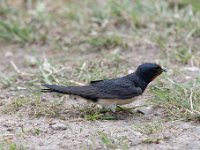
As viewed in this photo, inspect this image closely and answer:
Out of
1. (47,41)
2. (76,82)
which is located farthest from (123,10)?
(76,82)

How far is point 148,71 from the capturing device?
554 cm

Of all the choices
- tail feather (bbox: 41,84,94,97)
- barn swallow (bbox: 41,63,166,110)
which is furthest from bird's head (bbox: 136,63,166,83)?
tail feather (bbox: 41,84,94,97)

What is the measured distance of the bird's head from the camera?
552 cm

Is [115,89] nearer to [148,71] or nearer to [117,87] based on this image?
[117,87]

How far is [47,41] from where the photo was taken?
794 cm

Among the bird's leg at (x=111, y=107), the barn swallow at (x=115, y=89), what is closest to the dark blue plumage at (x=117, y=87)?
the barn swallow at (x=115, y=89)

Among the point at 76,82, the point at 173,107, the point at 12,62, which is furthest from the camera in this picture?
the point at 12,62

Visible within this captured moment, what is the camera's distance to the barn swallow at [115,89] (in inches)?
210

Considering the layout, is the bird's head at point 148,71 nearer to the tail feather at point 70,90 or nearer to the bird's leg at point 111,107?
the bird's leg at point 111,107

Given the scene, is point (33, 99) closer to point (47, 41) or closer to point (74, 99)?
point (74, 99)

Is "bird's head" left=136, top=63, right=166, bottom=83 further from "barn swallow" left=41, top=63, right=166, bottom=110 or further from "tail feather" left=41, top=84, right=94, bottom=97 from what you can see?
"tail feather" left=41, top=84, right=94, bottom=97

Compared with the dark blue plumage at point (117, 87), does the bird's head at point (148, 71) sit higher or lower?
higher

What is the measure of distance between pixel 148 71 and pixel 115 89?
0.33 m

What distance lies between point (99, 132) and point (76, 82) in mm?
1544
